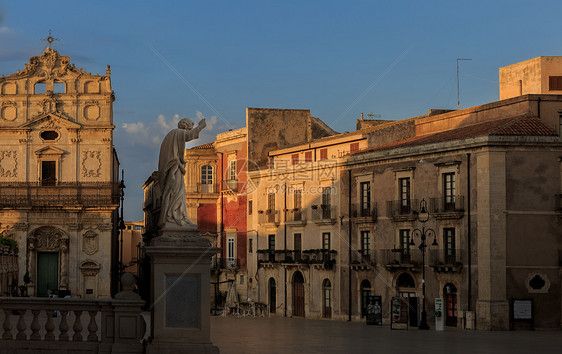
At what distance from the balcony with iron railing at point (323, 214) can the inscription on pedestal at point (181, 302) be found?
39.2m

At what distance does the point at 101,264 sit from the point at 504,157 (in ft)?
98.1

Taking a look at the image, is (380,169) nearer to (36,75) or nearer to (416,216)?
(416,216)

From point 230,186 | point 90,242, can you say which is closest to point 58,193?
point 90,242

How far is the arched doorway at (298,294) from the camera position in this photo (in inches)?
2357

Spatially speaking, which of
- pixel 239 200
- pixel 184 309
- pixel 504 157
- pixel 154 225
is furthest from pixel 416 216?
pixel 154 225

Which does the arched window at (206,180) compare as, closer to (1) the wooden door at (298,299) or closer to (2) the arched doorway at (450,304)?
(1) the wooden door at (298,299)

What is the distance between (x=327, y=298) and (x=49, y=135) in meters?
22.1

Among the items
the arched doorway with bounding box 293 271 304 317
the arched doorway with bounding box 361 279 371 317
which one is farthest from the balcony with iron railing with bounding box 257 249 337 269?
the arched doorway with bounding box 361 279 371 317

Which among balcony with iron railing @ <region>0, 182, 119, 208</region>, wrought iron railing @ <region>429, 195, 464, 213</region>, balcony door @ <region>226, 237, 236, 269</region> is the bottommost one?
balcony door @ <region>226, 237, 236, 269</region>

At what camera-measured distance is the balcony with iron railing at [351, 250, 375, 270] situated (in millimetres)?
52875

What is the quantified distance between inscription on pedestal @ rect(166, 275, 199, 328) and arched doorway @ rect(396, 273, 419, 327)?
3051 cm

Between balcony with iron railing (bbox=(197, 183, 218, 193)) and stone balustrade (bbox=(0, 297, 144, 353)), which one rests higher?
balcony with iron railing (bbox=(197, 183, 218, 193))

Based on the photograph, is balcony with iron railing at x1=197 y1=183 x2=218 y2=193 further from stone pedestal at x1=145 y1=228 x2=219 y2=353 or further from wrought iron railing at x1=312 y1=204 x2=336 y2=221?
stone pedestal at x1=145 y1=228 x2=219 y2=353

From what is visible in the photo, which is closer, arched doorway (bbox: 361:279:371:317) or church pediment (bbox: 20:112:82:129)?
arched doorway (bbox: 361:279:371:317)
